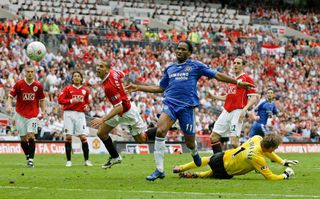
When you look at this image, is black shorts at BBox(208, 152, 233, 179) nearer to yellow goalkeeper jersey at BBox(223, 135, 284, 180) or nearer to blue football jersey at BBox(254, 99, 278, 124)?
yellow goalkeeper jersey at BBox(223, 135, 284, 180)

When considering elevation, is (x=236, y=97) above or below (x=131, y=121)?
above

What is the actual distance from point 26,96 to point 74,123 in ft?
5.53

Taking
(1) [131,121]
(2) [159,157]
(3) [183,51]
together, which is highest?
(3) [183,51]

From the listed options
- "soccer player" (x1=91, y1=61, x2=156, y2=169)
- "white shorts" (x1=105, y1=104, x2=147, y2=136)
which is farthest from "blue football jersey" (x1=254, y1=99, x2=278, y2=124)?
"white shorts" (x1=105, y1=104, x2=147, y2=136)

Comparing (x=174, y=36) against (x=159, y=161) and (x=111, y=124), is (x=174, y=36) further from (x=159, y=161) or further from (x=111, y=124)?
(x=159, y=161)

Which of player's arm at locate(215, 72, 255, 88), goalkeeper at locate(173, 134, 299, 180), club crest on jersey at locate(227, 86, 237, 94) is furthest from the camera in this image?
club crest on jersey at locate(227, 86, 237, 94)

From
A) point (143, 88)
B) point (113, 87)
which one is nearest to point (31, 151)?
point (113, 87)

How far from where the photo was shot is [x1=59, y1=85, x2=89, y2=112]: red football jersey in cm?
2269

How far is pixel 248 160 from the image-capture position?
51.8 feet

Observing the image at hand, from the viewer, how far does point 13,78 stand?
36.6m

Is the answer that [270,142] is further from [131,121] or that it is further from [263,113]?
[263,113]

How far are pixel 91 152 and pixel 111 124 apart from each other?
14.2m

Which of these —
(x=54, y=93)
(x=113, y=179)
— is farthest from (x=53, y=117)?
(x=113, y=179)

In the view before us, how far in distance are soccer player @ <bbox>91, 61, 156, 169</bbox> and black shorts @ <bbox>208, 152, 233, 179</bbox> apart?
3327 millimetres
